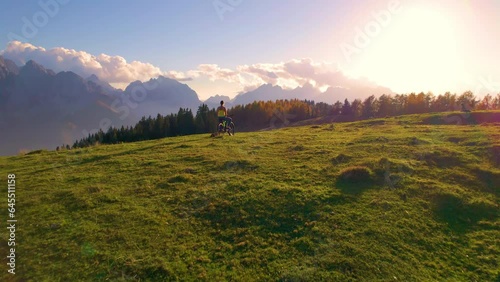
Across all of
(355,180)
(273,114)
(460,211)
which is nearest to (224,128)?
(355,180)

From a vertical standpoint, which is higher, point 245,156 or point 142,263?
point 245,156

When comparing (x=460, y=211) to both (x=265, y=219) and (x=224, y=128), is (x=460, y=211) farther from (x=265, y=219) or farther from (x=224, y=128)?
(x=224, y=128)

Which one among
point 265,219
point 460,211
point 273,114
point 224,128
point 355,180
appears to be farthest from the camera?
point 273,114

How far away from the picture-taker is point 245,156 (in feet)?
65.8

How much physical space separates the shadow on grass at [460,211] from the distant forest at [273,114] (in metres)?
78.9

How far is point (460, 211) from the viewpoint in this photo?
457 inches

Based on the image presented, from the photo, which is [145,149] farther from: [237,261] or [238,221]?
[237,261]

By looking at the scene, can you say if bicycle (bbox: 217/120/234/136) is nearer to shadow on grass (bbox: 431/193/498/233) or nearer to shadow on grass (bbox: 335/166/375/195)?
shadow on grass (bbox: 335/166/375/195)

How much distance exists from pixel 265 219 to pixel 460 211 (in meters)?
8.03

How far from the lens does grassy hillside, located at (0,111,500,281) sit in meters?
8.31

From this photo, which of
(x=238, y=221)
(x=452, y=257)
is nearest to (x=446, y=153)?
(x=452, y=257)

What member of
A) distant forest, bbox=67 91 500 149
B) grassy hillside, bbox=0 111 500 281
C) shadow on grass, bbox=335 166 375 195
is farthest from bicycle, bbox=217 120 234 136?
distant forest, bbox=67 91 500 149

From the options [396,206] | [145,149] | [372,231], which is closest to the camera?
[372,231]

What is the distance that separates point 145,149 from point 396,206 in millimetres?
20214
